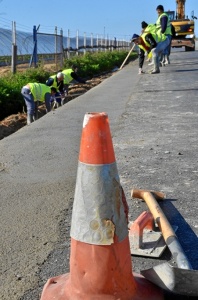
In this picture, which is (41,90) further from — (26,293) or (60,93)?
(26,293)

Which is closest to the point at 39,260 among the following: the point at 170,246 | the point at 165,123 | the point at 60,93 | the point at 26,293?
the point at 26,293

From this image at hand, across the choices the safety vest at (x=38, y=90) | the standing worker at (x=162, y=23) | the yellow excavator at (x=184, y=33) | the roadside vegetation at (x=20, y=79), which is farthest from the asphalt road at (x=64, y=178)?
the yellow excavator at (x=184, y=33)

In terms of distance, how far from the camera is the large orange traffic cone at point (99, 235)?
250 centimetres

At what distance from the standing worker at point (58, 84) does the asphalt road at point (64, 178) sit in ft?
11.6

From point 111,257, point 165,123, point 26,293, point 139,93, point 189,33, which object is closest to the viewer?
point 111,257

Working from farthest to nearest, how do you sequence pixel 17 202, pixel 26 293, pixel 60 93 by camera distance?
pixel 60 93, pixel 17 202, pixel 26 293

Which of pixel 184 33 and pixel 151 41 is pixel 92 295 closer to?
pixel 151 41

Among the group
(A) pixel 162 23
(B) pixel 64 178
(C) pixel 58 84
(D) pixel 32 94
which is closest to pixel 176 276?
(B) pixel 64 178

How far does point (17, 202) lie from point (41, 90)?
780 centimetres

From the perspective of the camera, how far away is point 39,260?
3.23m

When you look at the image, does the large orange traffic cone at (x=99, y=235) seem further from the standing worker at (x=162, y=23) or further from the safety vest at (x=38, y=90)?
the standing worker at (x=162, y=23)

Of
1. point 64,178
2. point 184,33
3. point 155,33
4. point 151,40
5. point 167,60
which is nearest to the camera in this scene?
point 64,178

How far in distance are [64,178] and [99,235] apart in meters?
2.65

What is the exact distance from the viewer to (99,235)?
255 cm
